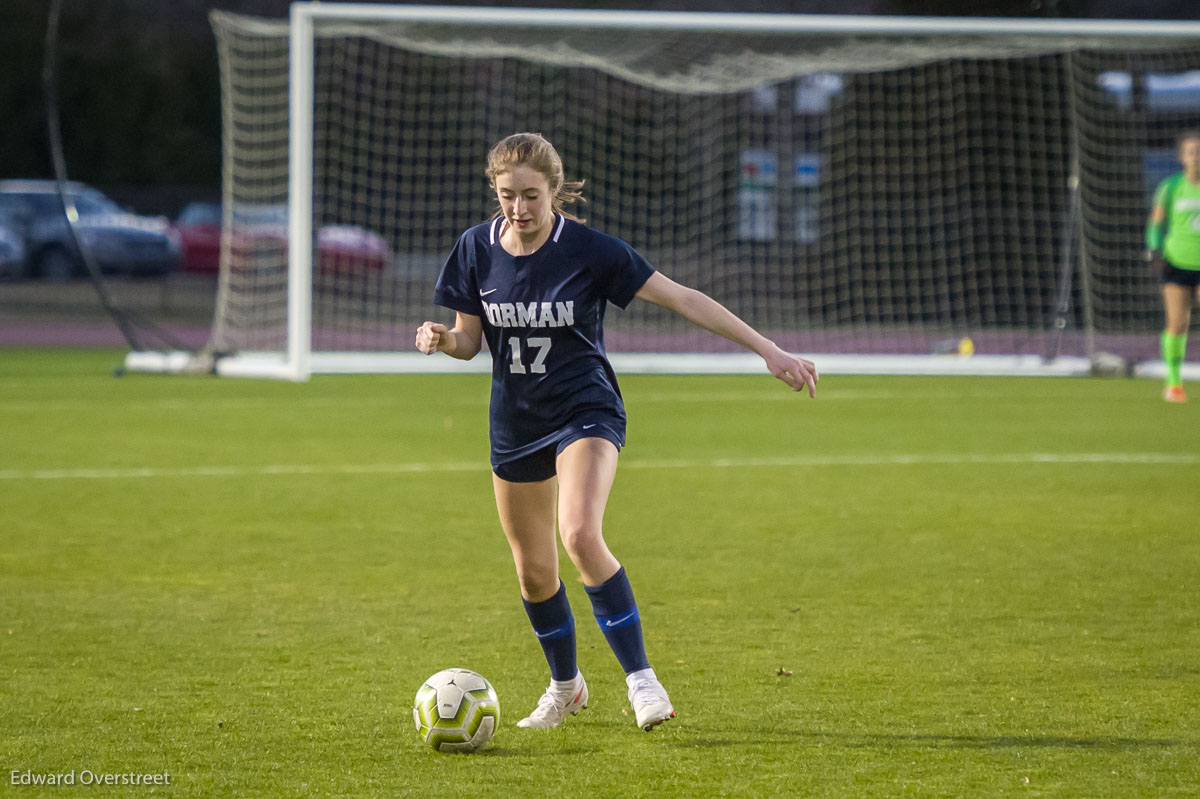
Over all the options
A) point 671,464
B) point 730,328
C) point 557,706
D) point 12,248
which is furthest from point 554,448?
point 12,248

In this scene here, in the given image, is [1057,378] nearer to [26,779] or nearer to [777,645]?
[777,645]

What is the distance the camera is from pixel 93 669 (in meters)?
4.82

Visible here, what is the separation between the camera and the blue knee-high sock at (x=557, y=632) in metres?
4.31

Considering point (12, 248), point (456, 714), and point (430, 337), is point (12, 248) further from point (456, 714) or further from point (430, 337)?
point (456, 714)

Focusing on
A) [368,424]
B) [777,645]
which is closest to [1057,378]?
[368,424]

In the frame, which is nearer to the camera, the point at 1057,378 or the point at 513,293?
the point at 513,293

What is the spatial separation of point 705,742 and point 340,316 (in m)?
17.1

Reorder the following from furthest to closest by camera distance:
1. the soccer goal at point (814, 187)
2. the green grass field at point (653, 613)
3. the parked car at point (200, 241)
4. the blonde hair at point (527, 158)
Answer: the parked car at point (200, 241), the soccer goal at point (814, 187), the blonde hair at point (527, 158), the green grass field at point (653, 613)

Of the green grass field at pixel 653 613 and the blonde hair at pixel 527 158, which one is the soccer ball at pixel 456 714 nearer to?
the green grass field at pixel 653 613

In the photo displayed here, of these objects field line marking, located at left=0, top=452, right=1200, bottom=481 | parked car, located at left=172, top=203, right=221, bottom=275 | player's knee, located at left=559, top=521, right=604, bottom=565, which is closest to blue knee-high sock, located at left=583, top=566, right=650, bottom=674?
player's knee, located at left=559, top=521, right=604, bottom=565

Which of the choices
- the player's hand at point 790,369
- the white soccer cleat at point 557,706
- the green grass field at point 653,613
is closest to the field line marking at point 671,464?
the green grass field at point 653,613

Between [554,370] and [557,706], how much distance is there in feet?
3.06

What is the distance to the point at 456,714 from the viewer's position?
3.99 metres

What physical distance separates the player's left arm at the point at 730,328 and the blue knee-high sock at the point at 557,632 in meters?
0.86
